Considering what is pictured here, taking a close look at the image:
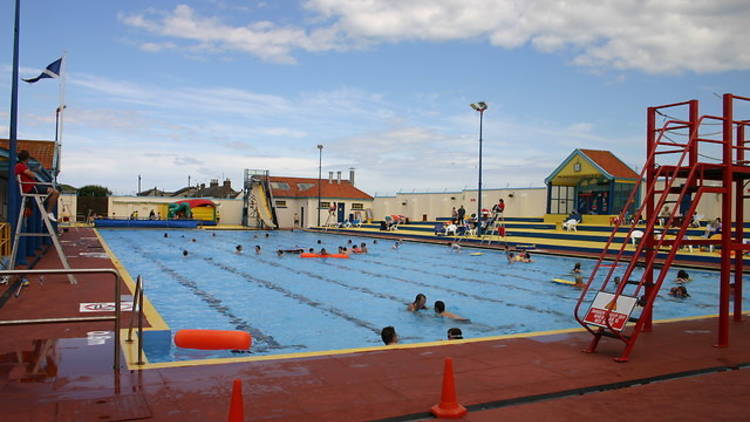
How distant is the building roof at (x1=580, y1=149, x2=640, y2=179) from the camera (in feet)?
103

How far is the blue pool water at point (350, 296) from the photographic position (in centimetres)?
1027

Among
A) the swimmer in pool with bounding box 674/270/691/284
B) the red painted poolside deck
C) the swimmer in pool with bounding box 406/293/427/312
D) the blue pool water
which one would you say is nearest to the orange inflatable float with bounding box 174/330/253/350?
the red painted poolside deck

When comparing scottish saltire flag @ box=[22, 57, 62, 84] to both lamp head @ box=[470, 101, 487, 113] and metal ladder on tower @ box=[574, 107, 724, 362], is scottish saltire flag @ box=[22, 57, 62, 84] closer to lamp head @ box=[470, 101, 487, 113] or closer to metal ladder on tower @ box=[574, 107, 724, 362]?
metal ladder on tower @ box=[574, 107, 724, 362]

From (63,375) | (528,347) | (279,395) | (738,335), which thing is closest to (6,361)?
(63,375)

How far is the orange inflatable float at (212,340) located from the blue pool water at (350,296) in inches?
34.4

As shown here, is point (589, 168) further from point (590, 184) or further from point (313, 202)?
point (313, 202)

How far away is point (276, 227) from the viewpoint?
47.2 meters

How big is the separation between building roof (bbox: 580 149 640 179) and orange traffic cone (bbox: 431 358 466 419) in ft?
97.1

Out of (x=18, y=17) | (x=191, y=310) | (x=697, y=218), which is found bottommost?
(x=191, y=310)

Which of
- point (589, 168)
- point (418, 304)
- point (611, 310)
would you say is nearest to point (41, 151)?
point (418, 304)

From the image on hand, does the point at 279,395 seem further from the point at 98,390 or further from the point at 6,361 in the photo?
the point at 6,361

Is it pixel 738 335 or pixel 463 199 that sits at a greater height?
pixel 463 199

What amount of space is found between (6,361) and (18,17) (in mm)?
7816

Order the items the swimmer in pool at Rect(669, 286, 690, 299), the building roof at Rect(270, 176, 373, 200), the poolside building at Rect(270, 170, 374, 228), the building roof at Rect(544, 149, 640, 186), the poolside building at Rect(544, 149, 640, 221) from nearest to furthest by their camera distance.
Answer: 1. the swimmer in pool at Rect(669, 286, 690, 299)
2. the poolside building at Rect(544, 149, 640, 221)
3. the building roof at Rect(544, 149, 640, 186)
4. the poolside building at Rect(270, 170, 374, 228)
5. the building roof at Rect(270, 176, 373, 200)
